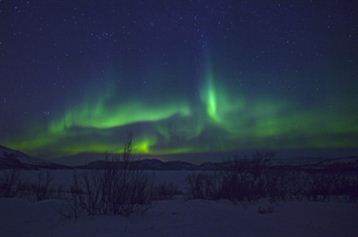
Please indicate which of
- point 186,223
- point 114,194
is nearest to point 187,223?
point 186,223

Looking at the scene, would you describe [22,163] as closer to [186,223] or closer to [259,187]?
[259,187]

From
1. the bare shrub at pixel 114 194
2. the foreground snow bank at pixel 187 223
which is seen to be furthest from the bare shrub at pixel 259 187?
the bare shrub at pixel 114 194

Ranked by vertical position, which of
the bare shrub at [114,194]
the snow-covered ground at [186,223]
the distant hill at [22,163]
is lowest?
the snow-covered ground at [186,223]

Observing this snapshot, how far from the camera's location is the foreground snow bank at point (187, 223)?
671 centimetres

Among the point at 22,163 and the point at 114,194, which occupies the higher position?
the point at 22,163

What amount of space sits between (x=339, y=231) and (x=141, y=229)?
13.3ft

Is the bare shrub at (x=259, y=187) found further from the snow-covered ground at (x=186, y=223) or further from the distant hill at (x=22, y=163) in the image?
the distant hill at (x=22, y=163)

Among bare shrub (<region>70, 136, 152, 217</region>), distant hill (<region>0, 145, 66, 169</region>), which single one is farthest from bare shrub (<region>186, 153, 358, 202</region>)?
distant hill (<region>0, 145, 66, 169</region>)

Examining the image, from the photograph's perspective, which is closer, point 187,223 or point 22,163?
point 187,223

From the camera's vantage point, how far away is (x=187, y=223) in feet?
25.0

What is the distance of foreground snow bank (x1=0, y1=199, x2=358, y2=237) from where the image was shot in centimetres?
671

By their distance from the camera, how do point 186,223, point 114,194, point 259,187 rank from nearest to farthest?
point 186,223, point 114,194, point 259,187

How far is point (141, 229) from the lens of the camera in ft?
22.7

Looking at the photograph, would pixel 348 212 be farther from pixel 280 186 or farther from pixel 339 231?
pixel 280 186
